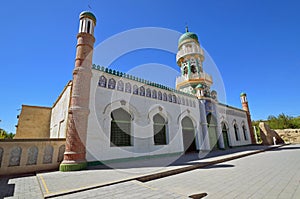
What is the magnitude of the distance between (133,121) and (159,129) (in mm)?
2423

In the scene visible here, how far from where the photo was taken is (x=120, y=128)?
8586mm

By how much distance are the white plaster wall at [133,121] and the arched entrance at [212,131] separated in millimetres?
1891

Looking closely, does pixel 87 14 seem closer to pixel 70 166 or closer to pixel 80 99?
pixel 80 99

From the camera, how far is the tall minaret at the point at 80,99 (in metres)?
6.05

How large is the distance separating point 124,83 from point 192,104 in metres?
7.15

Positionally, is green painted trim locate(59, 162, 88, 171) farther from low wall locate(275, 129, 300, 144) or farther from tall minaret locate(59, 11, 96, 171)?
low wall locate(275, 129, 300, 144)

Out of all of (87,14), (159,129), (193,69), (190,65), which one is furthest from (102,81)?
(193,69)

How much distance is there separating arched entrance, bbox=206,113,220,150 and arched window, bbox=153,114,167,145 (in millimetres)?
5435

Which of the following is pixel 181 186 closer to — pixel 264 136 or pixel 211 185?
pixel 211 185

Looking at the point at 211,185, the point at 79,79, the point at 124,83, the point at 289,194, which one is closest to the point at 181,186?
the point at 211,185

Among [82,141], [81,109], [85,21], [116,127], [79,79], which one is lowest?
[82,141]

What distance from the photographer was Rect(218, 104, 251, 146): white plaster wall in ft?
55.3

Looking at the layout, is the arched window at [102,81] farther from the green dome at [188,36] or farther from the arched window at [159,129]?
the green dome at [188,36]

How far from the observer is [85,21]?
25.9ft
